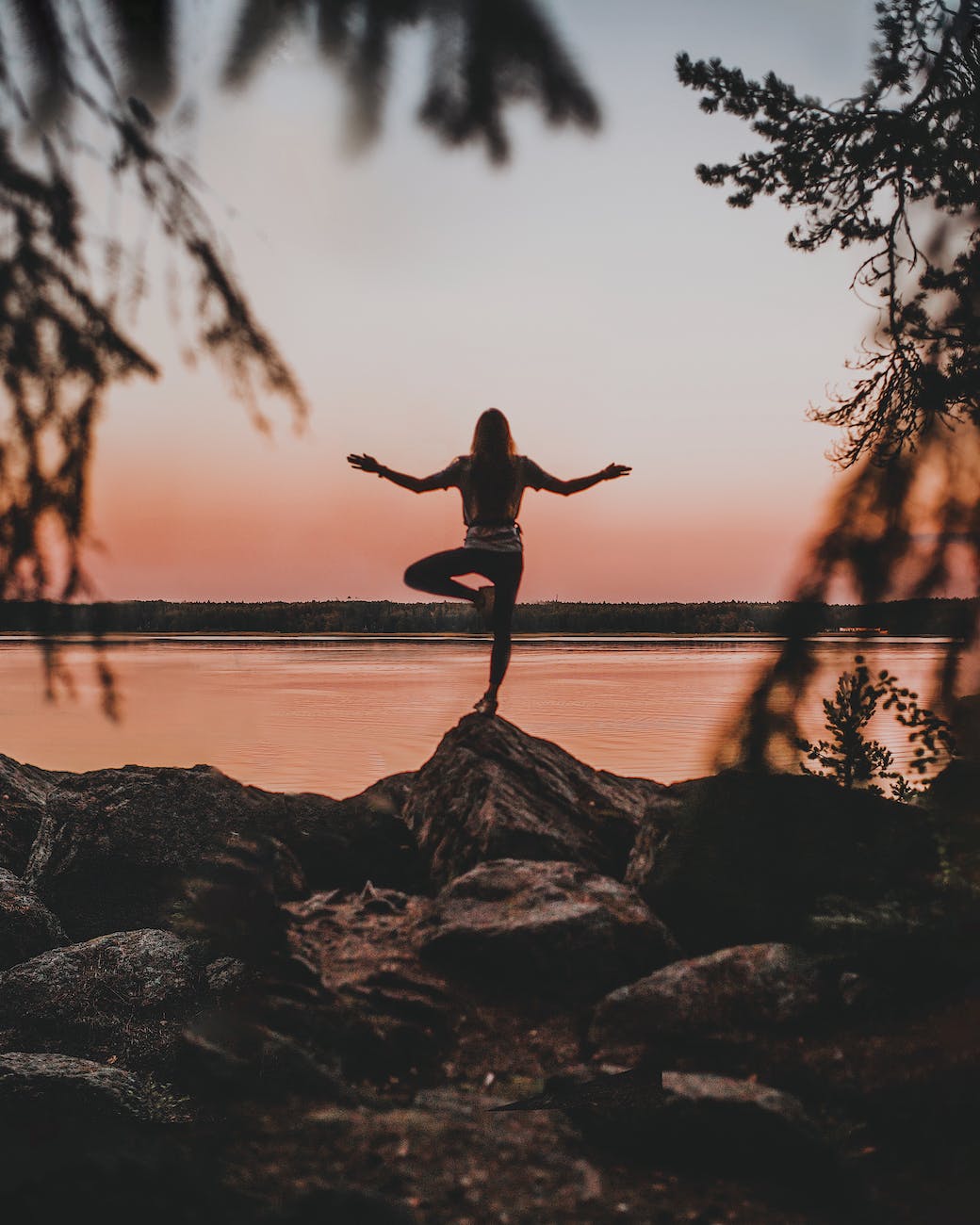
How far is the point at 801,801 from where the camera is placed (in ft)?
13.6

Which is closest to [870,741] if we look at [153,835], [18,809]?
[153,835]

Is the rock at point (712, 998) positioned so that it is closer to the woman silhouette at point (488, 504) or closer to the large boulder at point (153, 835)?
the large boulder at point (153, 835)

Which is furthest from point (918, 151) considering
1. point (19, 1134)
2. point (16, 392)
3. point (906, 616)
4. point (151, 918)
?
point (151, 918)

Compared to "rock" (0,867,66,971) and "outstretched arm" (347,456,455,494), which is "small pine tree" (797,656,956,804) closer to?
"outstretched arm" (347,456,455,494)

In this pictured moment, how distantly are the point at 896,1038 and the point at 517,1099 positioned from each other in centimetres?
141

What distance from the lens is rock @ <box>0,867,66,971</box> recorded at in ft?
17.4

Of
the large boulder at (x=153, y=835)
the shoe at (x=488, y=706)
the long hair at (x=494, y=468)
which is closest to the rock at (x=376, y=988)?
the large boulder at (x=153, y=835)

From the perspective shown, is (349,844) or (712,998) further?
(349,844)

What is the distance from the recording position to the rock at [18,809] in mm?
6059

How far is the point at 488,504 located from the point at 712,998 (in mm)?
2867

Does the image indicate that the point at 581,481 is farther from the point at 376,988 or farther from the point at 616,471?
the point at 376,988

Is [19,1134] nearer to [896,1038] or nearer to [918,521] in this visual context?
[896,1038]

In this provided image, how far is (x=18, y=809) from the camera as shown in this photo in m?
6.28

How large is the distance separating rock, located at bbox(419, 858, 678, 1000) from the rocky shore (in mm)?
13
